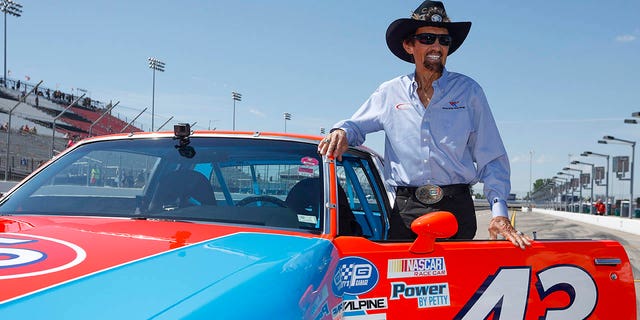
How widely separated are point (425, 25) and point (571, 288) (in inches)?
59.0

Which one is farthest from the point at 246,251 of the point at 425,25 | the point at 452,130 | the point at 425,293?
the point at 425,25

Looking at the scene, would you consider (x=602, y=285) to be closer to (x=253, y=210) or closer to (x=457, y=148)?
(x=457, y=148)

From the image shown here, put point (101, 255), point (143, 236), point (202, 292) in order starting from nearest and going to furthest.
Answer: point (202, 292) → point (101, 255) → point (143, 236)

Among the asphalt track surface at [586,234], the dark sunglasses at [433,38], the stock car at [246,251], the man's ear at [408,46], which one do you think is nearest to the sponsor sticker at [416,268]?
the stock car at [246,251]

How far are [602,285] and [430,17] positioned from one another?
5.07ft

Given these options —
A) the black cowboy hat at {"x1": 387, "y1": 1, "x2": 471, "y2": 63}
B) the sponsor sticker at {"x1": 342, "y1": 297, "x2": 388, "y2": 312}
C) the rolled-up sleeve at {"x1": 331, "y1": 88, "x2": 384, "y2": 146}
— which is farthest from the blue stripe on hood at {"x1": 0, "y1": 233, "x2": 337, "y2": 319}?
the black cowboy hat at {"x1": 387, "y1": 1, "x2": 471, "y2": 63}

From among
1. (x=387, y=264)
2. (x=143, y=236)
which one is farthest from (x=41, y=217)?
(x=387, y=264)

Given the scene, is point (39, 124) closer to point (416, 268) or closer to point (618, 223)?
point (618, 223)

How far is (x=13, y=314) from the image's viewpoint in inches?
44.3

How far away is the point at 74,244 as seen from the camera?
1.73 meters

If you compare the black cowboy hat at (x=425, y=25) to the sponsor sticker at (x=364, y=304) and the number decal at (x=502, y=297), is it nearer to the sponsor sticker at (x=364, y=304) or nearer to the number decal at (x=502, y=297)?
the number decal at (x=502, y=297)

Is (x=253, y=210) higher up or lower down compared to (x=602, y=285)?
higher up

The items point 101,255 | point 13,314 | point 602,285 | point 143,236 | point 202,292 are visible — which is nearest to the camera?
point 13,314

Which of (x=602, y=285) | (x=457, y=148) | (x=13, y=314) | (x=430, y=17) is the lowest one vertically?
(x=602, y=285)
